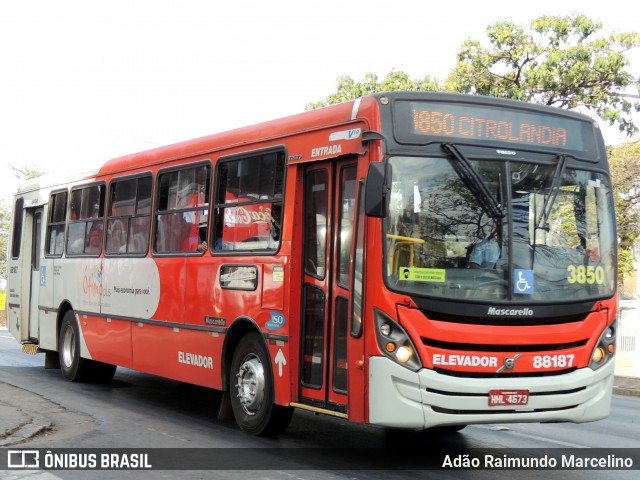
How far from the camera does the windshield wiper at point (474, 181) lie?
8078 mm

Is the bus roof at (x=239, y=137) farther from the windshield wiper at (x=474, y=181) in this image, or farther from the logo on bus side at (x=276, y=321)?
the logo on bus side at (x=276, y=321)

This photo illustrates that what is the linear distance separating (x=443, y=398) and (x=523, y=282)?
125 cm

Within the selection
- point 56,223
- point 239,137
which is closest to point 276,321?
point 239,137

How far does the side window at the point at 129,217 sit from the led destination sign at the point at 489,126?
541cm

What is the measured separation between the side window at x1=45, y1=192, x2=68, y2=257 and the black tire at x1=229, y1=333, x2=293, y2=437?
21.7ft

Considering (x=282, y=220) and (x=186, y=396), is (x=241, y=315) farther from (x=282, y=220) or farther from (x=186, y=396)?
(x=186, y=396)

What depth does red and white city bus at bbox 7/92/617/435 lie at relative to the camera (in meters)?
7.80

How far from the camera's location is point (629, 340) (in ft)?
83.5

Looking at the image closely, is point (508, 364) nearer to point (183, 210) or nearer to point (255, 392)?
point (255, 392)

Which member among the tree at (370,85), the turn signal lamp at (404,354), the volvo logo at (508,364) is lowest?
the volvo logo at (508,364)

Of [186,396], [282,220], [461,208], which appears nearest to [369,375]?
[461,208]

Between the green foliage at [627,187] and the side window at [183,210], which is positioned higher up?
the green foliage at [627,187]

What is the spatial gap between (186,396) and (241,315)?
4.11 meters

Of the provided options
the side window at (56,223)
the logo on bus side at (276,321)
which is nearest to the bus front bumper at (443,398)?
the logo on bus side at (276,321)
